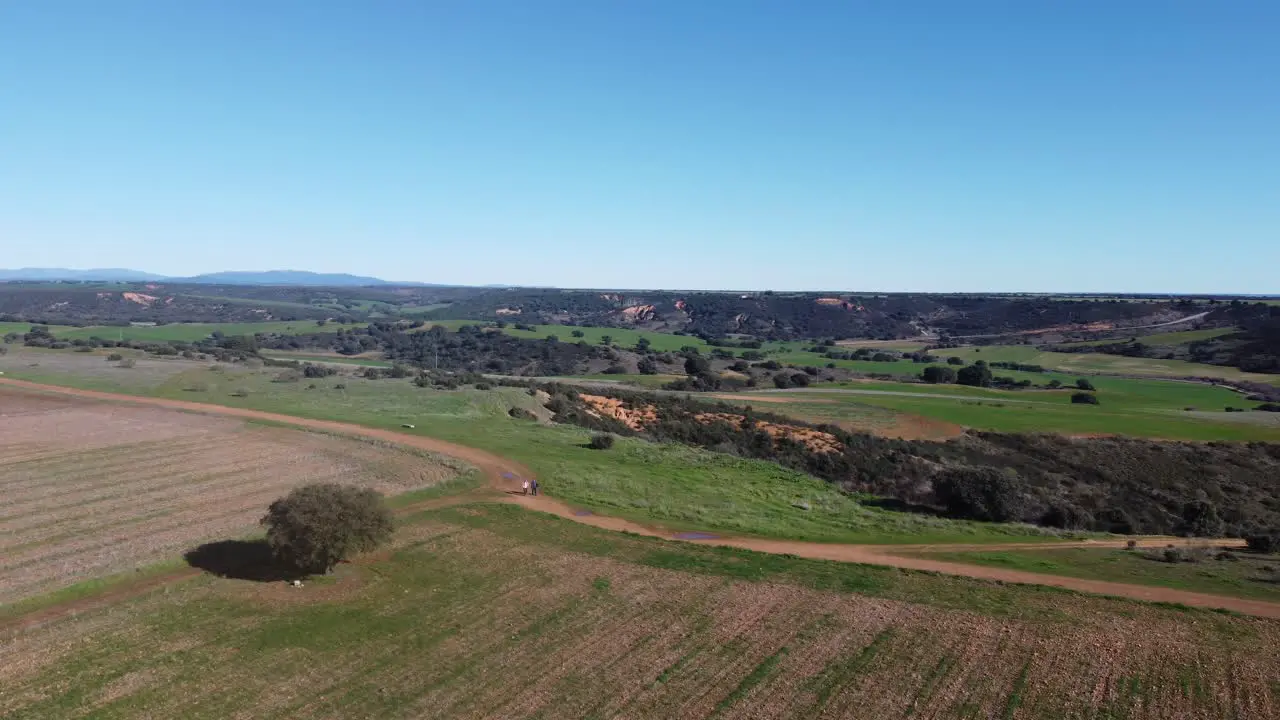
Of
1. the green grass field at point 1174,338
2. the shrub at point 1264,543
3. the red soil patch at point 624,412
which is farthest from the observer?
the green grass field at point 1174,338

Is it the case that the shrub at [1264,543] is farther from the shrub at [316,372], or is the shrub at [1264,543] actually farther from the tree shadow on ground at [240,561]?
the shrub at [316,372]

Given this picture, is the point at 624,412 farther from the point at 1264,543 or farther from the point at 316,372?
the point at 1264,543

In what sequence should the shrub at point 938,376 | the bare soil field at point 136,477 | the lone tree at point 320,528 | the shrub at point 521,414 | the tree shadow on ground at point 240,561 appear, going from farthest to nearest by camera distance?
the shrub at point 938,376, the shrub at point 521,414, the bare soil field at point 136,477, the tree shadow on ground at point 240,561, the lone tree at point 320,528

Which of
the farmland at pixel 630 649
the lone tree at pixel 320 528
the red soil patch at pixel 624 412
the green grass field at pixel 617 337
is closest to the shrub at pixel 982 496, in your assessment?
the farmland at pixel 630 649

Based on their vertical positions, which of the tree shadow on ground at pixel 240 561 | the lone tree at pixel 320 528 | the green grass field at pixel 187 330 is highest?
the lone tree at pixel 320 528

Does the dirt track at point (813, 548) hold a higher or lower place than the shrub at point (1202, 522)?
higher

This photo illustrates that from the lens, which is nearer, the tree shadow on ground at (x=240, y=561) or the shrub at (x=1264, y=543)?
the tree shadow on ground at (x=240, y=561)

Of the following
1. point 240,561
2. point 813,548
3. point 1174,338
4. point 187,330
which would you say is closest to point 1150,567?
point 813,548

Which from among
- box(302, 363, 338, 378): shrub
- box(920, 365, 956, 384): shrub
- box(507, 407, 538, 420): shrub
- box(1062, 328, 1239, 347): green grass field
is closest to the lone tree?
box(507, 407, 538, 420): shrub
